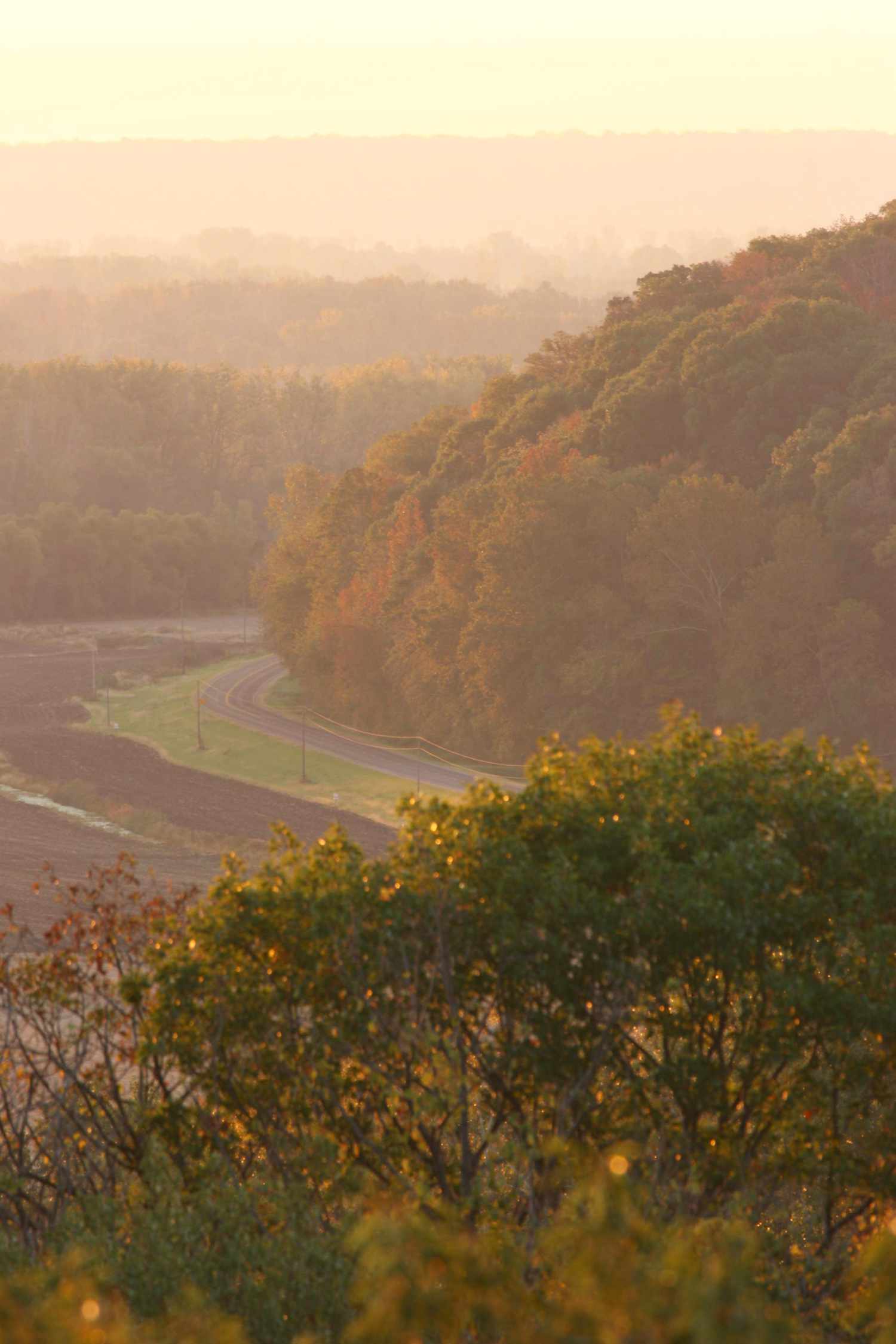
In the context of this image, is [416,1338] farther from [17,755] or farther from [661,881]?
[17,755]

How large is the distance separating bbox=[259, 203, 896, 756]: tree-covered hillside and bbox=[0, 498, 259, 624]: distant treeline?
47.1 metres

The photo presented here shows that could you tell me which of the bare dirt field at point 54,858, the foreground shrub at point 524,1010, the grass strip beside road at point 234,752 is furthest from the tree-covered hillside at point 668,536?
the foreground shrub at point 524,1010

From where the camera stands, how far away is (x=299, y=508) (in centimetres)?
10156

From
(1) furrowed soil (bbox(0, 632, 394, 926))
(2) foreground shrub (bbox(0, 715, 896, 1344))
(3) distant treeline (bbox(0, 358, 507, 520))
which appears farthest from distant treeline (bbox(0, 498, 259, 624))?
(2) foreground shrub (bbox(0, 715, 896, 1344))

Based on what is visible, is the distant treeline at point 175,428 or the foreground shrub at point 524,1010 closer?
the foreground shrub at point 524,1010

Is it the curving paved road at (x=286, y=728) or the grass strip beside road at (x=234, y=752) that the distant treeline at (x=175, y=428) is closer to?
the curving paved road at (x=286, y=728)

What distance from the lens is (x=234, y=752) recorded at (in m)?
75.5

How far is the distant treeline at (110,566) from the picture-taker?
12069cm

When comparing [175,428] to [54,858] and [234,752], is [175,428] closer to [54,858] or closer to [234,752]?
[234,752]

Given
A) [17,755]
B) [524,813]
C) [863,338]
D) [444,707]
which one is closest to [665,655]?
[444,707]

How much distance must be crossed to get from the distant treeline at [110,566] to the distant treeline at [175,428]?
19.0 metres

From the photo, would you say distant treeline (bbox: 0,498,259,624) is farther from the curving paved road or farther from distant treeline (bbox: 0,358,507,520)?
the curving paved road

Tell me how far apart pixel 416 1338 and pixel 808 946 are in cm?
923

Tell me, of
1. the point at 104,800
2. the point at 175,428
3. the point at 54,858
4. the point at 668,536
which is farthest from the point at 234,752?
the point at 175,428
